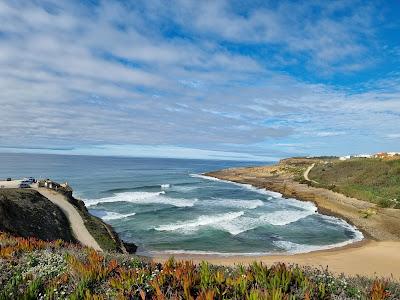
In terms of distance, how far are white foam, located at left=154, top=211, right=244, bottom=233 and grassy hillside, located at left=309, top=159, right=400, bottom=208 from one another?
62.6 ft

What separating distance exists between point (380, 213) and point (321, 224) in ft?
27.0

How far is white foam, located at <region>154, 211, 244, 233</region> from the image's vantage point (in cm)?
3283

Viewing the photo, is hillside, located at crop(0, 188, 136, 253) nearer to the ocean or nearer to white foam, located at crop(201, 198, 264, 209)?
the ocean

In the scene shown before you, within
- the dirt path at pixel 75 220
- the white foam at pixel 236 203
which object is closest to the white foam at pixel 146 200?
the white foam at pixel 236 203

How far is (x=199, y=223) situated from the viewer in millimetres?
35031

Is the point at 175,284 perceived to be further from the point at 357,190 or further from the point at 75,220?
the point at 357,190

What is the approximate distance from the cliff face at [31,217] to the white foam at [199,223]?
33.2ft

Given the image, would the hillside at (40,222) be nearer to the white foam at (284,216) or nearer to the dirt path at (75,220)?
the dirt path at (75,220)

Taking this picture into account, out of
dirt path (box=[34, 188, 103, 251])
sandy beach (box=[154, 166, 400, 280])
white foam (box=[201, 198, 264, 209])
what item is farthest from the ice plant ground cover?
white foam (box=[201, 198, 264, 209])

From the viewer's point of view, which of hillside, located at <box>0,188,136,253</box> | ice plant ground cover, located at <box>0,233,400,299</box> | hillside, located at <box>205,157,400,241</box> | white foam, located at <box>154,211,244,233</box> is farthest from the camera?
hillside, located at <box>205,157,400,241</box>

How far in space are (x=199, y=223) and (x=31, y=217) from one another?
16659mm

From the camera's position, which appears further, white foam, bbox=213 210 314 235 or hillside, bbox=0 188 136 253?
white foam, bbox=213 210 314 235

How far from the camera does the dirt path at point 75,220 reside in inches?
887

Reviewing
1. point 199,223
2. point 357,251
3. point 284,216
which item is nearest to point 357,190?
point 284,216
